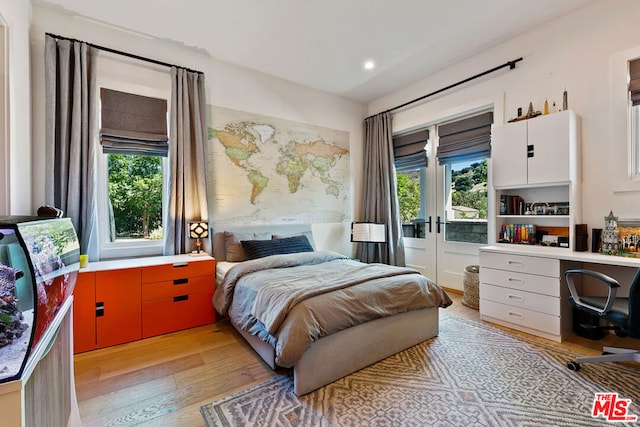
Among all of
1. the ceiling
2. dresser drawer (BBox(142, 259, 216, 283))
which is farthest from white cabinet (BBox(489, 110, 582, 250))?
dresser drawer (BBox(142, 259, 216, 283))

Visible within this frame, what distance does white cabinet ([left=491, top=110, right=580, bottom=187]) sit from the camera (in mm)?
2451

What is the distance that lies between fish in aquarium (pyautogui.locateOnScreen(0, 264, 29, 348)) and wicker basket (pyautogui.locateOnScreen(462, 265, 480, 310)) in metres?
3.49

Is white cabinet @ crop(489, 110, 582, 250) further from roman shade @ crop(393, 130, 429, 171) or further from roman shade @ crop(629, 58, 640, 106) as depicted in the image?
roman shade @ crop(393, 130, 429, 171)

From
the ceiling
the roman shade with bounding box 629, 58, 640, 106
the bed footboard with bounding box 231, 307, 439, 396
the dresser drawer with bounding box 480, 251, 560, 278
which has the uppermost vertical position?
the ceiling

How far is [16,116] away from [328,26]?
2576 mm

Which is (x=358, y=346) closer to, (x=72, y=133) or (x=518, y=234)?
(x=518, y=234)

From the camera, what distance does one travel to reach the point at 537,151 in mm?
2602

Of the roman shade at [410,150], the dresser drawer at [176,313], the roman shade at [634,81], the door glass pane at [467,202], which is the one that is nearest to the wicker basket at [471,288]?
the door glass pane at [467,202]

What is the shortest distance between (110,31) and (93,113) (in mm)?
843

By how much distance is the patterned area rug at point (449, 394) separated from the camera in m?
1.49

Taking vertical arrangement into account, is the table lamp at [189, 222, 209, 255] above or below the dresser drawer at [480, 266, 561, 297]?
above

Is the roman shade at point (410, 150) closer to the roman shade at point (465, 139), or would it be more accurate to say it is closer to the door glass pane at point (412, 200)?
the door glass pane at point (412, 200)

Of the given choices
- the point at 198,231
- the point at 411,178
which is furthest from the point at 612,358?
the point at 198,231

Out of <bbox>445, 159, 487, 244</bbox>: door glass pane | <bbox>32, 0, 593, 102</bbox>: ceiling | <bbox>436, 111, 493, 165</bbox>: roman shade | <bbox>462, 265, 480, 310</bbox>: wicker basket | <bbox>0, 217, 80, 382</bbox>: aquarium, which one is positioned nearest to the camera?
<bbox>0, 217, 80, 382</bbox>: aquarium
